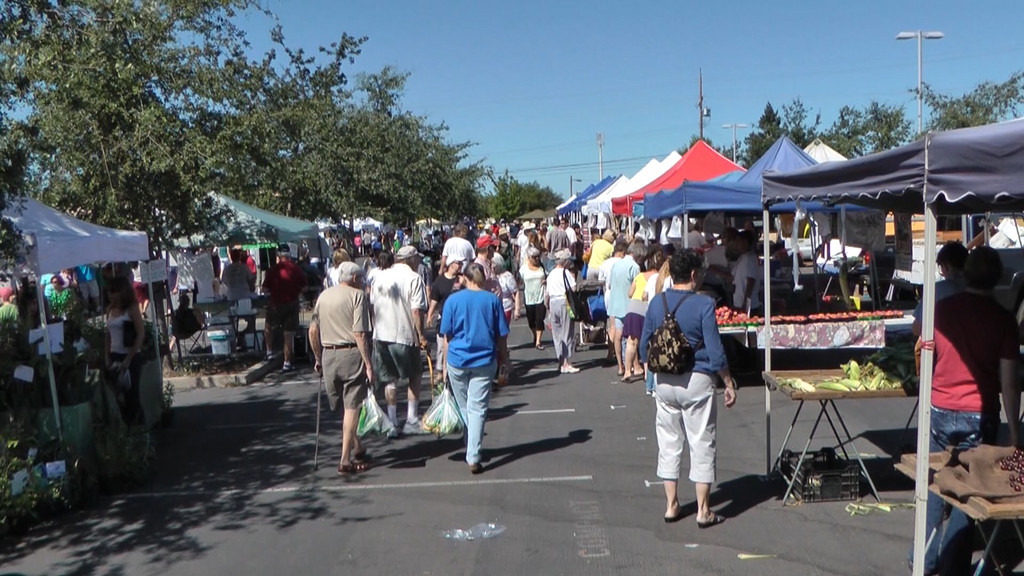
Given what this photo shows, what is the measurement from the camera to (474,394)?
321 inches

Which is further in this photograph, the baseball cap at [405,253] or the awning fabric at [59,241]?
the baseball cap at [405,253]

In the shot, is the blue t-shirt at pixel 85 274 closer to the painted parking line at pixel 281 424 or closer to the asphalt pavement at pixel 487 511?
the painted parking line at pixel 281 424

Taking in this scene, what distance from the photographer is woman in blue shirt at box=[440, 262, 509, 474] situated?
26.7 ft

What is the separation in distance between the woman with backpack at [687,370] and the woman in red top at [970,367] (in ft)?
4.87

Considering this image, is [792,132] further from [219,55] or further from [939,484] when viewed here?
[939,484]

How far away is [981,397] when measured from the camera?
5027 mm

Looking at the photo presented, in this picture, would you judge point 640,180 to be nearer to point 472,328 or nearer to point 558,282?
point 558,282

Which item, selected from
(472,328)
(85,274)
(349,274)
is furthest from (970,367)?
(85,274)

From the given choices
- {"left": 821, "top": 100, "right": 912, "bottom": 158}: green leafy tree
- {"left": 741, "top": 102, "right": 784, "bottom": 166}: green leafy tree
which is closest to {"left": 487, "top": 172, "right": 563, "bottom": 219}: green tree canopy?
{"left": 741, "top": 102, "right": 784, "bottom": 166}: green leafy tree

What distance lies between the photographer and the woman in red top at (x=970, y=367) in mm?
5004

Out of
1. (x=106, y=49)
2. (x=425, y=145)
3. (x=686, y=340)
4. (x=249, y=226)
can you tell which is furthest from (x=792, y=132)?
(x=686, y=340)

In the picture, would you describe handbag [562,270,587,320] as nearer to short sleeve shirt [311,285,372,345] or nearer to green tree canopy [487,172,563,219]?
short sleeve shirt [311,285,372,345]

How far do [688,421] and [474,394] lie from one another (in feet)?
7.67

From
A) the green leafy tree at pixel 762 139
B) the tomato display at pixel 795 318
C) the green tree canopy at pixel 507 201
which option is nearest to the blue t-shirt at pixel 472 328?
the tomato display at pixel 795 318
